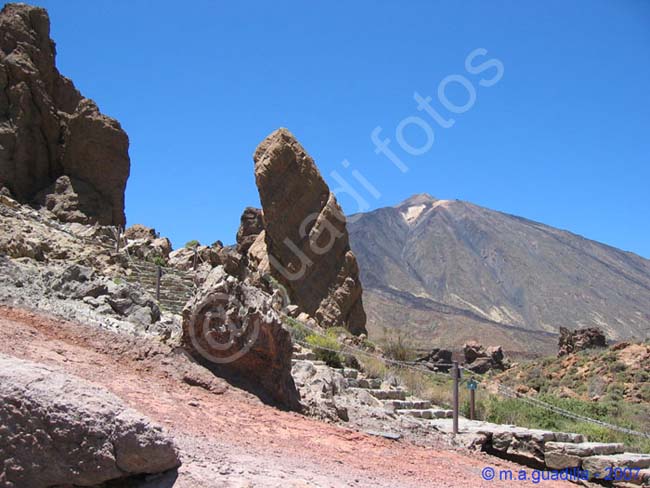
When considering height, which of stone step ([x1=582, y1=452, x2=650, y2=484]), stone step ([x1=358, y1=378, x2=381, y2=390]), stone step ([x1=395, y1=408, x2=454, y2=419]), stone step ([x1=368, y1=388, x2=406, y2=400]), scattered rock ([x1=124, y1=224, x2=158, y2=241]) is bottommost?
stone step ([x1=582, y1=452, x2=650, y2=484])

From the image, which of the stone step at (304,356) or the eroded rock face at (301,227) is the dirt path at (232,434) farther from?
the eroded rock face at (301,227)

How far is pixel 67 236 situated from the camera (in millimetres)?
16922

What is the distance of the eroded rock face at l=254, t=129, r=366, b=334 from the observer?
79.0 ft

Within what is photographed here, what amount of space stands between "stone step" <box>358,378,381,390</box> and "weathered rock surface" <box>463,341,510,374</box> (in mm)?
25715

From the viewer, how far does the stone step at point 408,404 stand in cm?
1082

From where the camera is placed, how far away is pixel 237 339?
8164mm

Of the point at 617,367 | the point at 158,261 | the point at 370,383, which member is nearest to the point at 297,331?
the point at 370,383

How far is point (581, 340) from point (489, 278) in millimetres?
100378

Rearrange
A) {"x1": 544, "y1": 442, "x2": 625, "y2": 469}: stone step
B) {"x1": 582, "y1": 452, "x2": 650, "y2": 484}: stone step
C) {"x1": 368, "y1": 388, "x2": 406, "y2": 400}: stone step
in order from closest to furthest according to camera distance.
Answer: {"x1": 582, "y1": 452, "x2": 650, "y2": 484}: stone step < {"x1": 544, "y1": 442, "x2": 625, "y2": 469}: stone step < {"x1": 368, "y1": 388, "x2": 406, "y2": 400}: stone step

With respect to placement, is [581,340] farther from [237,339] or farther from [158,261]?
[237,339]

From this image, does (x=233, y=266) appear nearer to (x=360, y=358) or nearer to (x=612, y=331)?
(x=360, y=358)

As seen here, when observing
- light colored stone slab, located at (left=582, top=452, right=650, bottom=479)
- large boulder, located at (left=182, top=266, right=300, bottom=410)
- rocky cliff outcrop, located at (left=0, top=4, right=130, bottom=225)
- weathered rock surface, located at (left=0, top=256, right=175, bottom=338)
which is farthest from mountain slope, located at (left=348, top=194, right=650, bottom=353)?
large boulder, located at (left=182, top=266, right=300, bottom=410)

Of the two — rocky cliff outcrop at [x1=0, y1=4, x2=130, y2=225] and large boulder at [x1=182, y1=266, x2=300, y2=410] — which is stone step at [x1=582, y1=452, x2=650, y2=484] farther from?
rocky cliff outcrop at [x1=0, y1=4, x2=130, y2=225]

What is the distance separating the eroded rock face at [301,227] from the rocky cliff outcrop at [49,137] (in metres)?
5.52
